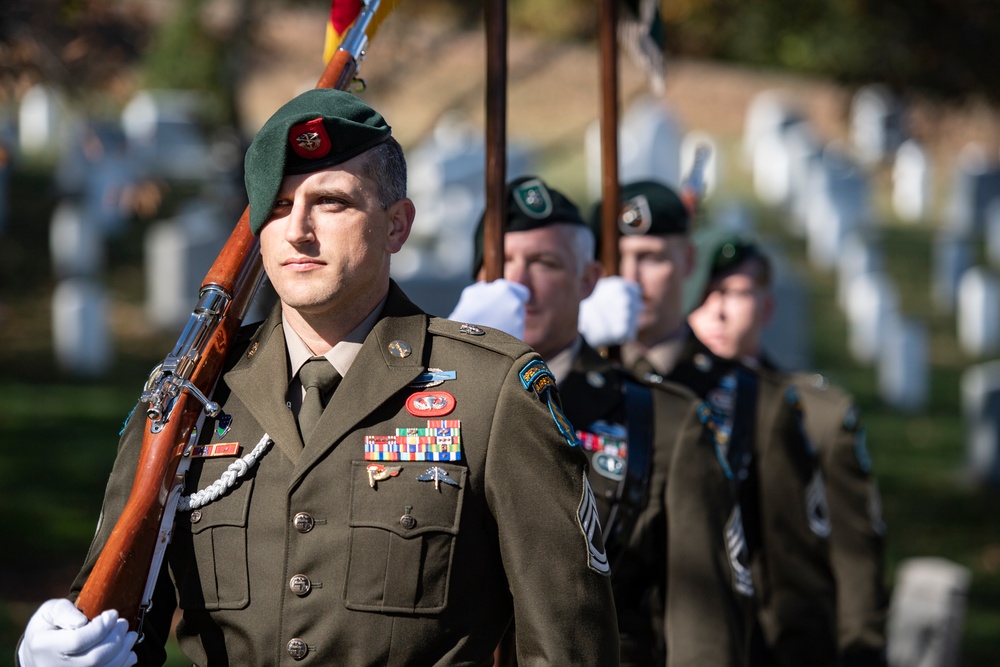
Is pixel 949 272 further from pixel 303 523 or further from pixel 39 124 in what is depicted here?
pixel 303 523

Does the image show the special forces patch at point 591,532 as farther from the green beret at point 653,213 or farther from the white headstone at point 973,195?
the white headstone at point 973,195

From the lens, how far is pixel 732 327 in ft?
18.5

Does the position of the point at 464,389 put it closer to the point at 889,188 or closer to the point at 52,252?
the point at 52,252

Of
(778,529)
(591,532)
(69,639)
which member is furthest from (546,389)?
(778,529)

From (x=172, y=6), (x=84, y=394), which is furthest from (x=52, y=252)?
(x=172, y=6)

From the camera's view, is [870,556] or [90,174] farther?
[90,174]

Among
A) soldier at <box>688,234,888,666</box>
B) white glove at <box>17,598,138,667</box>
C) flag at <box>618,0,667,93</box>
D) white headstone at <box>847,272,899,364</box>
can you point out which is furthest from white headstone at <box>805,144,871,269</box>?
white glove at <box>17,598,138,667</box>

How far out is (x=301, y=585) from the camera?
261 cm

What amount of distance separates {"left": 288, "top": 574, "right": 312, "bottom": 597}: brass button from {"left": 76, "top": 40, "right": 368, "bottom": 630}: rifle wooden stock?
10.2 inches

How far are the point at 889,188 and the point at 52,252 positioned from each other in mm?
12536

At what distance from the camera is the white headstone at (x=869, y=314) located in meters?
14.8

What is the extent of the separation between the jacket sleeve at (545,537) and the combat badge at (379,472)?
0.55 feet

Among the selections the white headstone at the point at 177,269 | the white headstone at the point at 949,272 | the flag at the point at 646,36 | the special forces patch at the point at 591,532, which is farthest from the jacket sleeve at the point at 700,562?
the white headstone at the point at 949,272

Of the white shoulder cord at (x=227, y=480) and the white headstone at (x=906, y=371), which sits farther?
the white headstone at (x=906, y=371)
